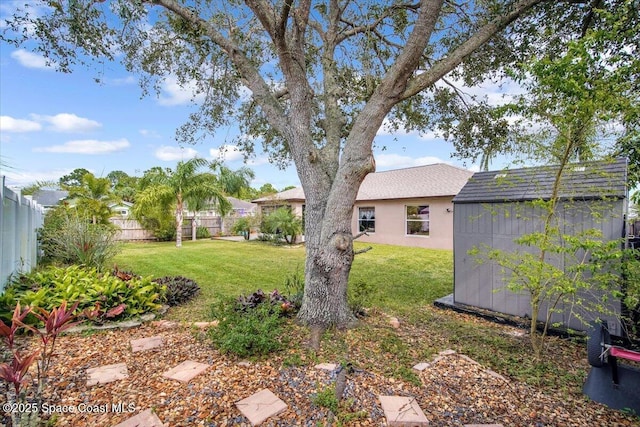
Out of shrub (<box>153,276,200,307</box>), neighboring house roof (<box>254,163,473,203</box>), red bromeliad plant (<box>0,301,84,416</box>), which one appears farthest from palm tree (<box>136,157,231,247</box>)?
red bromeliad plant (<box>0,301,84,416</box>)

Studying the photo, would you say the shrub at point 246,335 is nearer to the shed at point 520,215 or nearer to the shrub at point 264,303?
the shrub at point 264,303

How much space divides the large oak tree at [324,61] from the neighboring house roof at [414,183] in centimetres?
753

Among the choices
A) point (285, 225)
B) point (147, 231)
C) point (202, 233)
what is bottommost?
point (202, 233)

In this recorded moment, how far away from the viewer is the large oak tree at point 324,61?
3.37 metres

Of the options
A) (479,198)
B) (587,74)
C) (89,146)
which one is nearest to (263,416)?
(587,74)

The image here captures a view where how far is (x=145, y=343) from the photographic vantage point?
3230 millimetres

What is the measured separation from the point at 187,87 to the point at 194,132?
0.86 m

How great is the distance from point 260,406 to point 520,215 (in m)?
4.00

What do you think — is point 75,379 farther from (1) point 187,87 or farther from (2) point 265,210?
(2) point 265,210

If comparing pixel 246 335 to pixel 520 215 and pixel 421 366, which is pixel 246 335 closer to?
pixel 421 366

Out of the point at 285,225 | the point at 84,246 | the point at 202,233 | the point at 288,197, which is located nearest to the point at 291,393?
the point at 84,246

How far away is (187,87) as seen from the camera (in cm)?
588

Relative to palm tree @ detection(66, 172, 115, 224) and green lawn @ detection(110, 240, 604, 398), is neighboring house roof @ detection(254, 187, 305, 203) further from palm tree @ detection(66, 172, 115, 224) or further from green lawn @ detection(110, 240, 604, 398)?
green lawn @ detection(110, 240, 604, 398)

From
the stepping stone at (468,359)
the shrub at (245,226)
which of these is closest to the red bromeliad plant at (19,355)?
the stepping stone at (468,359)
